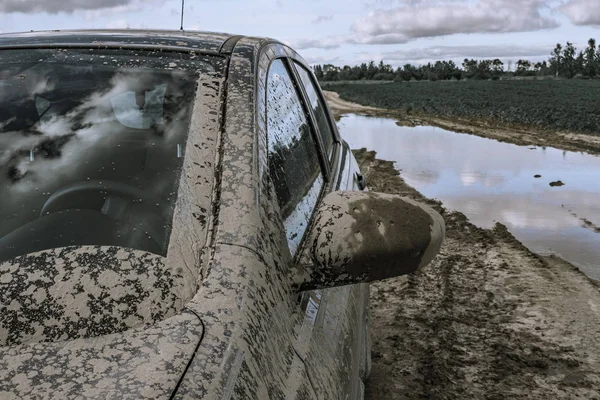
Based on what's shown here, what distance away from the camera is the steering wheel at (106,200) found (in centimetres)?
158

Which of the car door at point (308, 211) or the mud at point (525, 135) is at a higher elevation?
the car door at point (308, 211)

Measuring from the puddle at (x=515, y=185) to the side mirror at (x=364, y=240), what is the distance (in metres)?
4.76

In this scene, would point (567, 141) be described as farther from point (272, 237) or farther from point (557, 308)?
point (272, 237)

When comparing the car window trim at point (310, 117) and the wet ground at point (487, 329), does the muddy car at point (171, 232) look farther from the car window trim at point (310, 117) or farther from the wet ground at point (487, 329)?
the wet ground at point (487, 329)

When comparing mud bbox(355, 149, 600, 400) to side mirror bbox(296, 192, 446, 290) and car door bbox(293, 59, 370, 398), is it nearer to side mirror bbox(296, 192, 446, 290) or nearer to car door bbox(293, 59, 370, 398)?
car door bbox(293, 59, 370, 398)

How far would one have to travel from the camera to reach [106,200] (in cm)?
163

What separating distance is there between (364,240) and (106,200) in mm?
604

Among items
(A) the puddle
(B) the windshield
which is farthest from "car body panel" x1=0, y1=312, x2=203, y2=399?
(A) the puddle

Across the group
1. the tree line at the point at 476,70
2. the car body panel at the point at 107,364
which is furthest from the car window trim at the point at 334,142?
the tree line at the point at 476,70

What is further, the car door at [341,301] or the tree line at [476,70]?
the tree line at [476,70]

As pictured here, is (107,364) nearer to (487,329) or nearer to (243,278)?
(243,278)

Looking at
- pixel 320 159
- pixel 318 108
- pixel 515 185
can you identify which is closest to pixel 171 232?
pixel 320 159

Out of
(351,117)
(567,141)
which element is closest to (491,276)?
(567,141)

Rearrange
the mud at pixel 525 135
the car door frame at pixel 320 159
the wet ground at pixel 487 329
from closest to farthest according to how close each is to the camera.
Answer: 1. the car door frame at pixel 320 159
2. the wet ground at pixel 487 329
3. the mud at pixel 525 135
